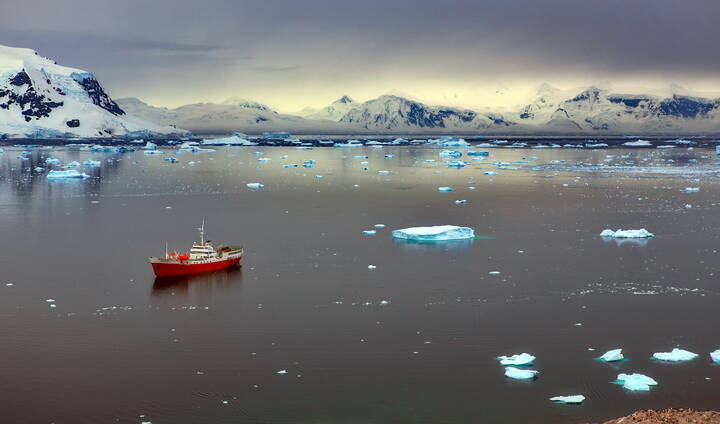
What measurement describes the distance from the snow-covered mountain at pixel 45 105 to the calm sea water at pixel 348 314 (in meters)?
119

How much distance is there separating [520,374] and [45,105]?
157m

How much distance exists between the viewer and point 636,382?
48.3 ft

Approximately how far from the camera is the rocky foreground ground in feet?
37.5

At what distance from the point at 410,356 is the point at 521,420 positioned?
142 inches

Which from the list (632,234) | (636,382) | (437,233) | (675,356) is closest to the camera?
(636,382)

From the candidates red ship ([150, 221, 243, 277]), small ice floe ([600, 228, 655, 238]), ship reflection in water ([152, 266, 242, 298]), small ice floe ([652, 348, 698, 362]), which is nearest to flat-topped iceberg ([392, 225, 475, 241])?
small ice floe ([600, 228, 655, 238])

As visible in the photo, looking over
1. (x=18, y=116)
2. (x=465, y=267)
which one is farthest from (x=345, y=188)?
(x=18, y=116)

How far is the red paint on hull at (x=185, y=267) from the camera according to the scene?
78.0 feet

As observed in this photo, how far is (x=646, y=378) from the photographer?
14.9 meters

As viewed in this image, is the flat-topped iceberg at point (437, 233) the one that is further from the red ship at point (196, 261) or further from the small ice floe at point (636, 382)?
the small ice floe at point (636, 382)

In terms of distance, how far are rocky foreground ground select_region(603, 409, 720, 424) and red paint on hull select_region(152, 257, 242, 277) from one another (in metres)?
15.3

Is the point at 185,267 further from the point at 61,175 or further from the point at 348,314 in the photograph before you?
the point at 61,175

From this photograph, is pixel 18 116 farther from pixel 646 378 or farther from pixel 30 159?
pixel 646 378

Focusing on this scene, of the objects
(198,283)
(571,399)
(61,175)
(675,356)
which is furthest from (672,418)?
(61,175)
